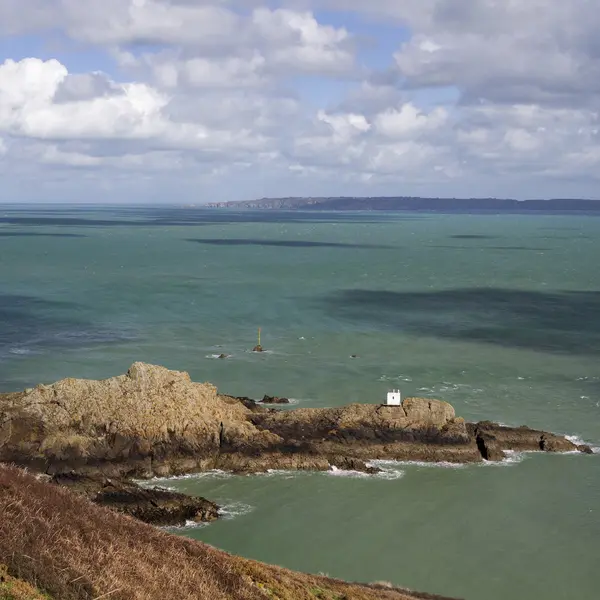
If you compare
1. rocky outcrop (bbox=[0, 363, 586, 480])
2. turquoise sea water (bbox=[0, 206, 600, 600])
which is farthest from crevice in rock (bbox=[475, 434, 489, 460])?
turquoise sea water (bbox=[0, 206, 600, 600])

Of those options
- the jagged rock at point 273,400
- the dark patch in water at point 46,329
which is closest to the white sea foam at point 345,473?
the jagged rock at point 273,400

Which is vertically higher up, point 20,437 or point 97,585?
point 97,585

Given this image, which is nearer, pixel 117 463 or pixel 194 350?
pixel 117 463

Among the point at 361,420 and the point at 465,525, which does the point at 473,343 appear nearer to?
the point at 361,420

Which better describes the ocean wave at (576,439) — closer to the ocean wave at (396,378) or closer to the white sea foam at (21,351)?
the ocean wave at (396,378)

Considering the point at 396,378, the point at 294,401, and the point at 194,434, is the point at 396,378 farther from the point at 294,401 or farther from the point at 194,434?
the point at 194,434

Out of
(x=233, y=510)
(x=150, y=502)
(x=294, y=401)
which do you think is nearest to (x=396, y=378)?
(x=294, y=401)

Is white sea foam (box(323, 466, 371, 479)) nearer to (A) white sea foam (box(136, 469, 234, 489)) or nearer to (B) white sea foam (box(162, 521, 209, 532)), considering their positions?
(A) white sea foam (box(136, 469, 234, 489))

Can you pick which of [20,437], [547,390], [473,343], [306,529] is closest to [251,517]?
[306,529]
